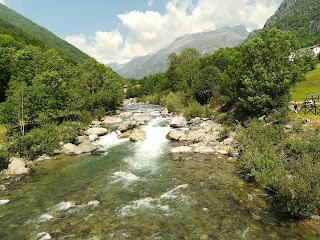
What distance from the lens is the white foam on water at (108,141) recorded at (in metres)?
40.8

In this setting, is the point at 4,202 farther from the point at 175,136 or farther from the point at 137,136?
the point at 175,136

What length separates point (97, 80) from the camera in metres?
68.1

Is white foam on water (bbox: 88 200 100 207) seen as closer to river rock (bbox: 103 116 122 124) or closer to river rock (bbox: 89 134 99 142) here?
river rock (bbox: 89 134 99 142)

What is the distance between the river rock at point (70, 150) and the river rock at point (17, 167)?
19.9 ft

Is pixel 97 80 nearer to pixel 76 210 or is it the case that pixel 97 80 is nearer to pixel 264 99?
pixel 264 99

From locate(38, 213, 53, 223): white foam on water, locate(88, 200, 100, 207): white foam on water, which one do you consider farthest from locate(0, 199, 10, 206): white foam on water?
locate(88, 200, 100, 207): white foam on water

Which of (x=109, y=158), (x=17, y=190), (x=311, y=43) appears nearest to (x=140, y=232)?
(x=17, y=190)

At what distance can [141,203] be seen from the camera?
2181cm

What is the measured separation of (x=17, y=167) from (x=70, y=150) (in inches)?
309

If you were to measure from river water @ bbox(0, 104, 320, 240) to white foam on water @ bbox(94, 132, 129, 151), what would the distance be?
7.52 m

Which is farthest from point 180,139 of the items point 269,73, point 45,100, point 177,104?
point 177,104

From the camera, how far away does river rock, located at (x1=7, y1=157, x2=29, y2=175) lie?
97.3ft

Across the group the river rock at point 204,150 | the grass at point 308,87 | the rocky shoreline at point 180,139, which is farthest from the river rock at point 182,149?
the grass at point 308,87

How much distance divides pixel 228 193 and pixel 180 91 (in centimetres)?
6168
